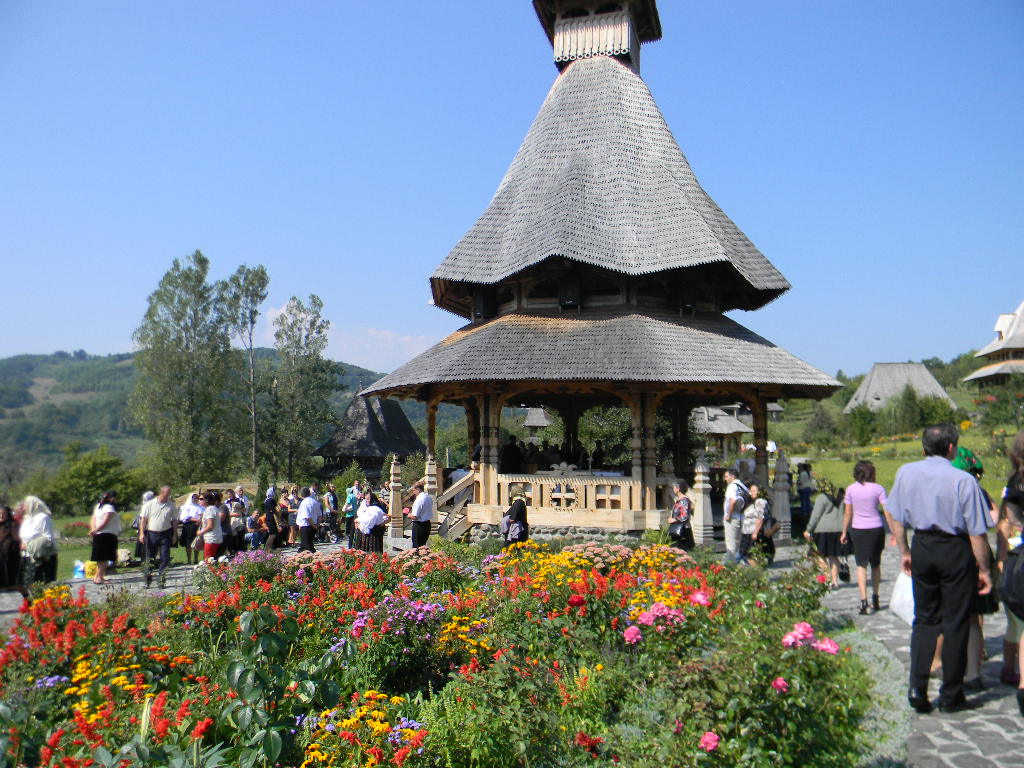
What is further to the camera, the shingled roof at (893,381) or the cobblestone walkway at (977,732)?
the shingled roof at (893,381)

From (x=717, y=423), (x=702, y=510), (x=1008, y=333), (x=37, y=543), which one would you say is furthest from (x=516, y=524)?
(x=1008, y=333)

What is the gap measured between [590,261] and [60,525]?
3311cm

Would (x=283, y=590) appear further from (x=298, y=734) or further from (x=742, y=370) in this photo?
(x=742, y=370)

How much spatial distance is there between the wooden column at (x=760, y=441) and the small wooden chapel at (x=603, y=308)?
0.03 meters

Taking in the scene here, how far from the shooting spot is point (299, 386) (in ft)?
140

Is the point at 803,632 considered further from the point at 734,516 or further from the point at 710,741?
the point at 734,516

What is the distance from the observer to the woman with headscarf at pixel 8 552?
342 inches

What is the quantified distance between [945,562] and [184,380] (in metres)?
37.4

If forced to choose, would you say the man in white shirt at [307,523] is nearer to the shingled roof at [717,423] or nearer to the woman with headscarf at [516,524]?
the woman with headscarf at [516,524]

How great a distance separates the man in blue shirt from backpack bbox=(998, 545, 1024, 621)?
213 mm

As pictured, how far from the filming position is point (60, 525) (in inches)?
1426

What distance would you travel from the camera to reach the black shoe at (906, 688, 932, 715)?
472cm

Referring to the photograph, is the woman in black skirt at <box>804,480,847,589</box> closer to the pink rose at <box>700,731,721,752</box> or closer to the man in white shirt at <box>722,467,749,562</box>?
the man in white shirt at <box>722,467,749,562</box>

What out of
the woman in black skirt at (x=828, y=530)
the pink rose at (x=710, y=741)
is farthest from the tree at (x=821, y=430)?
the pink rose at (x=710, y=741)
